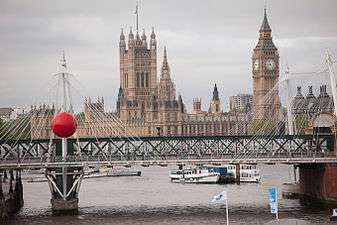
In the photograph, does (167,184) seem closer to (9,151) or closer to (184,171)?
(184,171)

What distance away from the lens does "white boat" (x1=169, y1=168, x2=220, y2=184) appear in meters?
109

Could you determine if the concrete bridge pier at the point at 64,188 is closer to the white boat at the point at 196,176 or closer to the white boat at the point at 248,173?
the white boat at the point at 248,173

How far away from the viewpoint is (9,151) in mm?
73562

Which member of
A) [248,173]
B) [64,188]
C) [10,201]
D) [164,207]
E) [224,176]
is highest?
[248,173]

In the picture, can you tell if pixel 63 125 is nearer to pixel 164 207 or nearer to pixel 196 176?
pixel 164 207

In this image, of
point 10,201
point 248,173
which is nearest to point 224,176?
point 248,173

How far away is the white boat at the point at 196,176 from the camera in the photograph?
357ft

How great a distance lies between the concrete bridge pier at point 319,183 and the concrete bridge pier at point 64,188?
1817 centimetres

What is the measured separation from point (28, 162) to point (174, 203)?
12410 millimetres

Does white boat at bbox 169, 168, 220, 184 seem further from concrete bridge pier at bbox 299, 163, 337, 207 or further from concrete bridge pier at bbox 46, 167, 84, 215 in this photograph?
concrete bridge pier at bbox 46, 167, 84, 215

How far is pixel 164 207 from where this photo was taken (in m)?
71.2

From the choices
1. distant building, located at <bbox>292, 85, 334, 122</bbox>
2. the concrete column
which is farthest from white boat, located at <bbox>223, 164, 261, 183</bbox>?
distant building, located at <bbox>292, 85, 334, 122</bbox>

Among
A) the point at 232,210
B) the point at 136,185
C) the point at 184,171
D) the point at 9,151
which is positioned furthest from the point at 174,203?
the point at 184,171

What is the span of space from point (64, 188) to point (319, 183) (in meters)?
19.6
